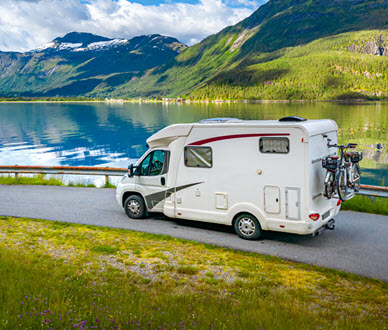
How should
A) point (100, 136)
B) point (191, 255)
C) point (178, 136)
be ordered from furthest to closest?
point (100, 136)
point (178, 136)
point (191, 255)

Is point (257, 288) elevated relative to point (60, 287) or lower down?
lower down

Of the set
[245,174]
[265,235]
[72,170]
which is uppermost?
[245,174]

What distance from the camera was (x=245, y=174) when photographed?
9922 mm

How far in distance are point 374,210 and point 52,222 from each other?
1008 cm

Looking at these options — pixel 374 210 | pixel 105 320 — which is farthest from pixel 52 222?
pixel 374 210

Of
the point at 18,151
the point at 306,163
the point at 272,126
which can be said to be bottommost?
the point at 18,151

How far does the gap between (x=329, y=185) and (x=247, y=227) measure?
7.52ft

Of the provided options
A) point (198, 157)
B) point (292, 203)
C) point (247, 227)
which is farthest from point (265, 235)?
point (198, 157)

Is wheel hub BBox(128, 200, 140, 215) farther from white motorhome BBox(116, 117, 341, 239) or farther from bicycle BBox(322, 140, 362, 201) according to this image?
bicycle BBox(322, 140, 362, 201)

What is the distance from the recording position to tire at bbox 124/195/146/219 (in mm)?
12156

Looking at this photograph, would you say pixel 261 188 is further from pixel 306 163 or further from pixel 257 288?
pixel 257 288

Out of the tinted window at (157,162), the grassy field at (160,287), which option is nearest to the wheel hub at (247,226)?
the grassy field at (160,287)

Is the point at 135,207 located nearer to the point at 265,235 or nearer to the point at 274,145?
the point at 265,235

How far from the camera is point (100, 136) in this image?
262ft
